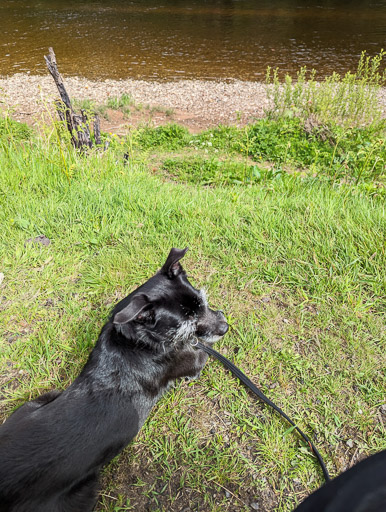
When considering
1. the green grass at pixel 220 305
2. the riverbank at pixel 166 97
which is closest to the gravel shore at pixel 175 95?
the riverbank at pixel 166 97

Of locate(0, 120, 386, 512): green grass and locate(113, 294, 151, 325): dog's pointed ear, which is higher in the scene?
locate(113, 294, 151, 325): dog's pointed ear

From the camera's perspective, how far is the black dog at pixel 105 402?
6.28 feet

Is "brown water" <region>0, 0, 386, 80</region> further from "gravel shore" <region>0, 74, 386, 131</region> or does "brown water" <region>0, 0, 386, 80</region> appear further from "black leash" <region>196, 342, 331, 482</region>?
"black leash" <region>196, 342, 331, 482</region>

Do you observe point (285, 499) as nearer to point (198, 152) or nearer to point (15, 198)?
point (15, 198)

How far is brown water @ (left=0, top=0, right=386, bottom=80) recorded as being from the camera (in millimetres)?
17281

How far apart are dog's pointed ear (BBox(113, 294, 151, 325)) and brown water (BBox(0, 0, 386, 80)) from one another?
16.7 meters

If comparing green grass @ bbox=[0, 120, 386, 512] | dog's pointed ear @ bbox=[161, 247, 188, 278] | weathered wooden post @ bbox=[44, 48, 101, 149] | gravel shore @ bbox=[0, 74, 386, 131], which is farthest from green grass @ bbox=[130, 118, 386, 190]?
dog's pointed ear @ bbox=[161, 247, 188, 278]

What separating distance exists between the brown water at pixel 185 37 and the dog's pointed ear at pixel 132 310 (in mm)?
16736

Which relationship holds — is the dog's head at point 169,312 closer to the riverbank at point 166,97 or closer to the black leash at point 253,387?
the black leash at point 253,387

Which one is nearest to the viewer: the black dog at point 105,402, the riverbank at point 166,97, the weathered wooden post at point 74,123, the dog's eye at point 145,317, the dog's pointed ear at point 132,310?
the black dog at point 105,402

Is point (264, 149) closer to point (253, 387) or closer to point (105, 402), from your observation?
point (253, 387)

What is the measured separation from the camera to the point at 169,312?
266cm

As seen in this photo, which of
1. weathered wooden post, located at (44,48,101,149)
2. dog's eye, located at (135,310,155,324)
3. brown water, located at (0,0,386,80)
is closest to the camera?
dog's eye, located at (135,310,155,324)

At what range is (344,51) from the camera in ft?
60.5
